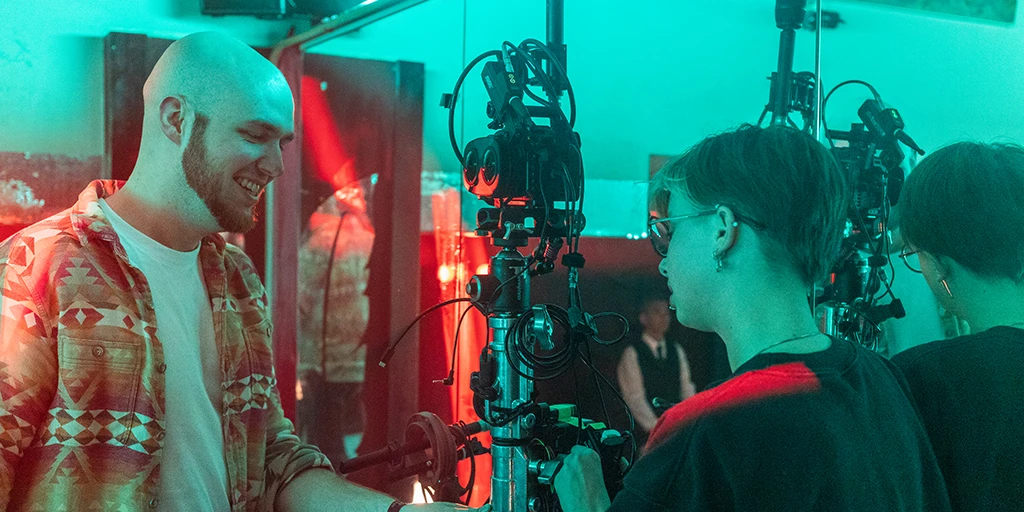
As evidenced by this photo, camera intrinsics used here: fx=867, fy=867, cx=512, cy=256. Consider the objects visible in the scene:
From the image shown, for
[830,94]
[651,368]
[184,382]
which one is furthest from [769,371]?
[651,368]

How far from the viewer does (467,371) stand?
2670 mm

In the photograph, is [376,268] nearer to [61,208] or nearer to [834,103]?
[61,208]

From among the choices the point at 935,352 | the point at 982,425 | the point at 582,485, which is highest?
the point at 935,352

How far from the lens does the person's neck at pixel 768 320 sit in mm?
1130

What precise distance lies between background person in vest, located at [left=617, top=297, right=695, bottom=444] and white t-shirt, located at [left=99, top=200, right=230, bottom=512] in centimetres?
163

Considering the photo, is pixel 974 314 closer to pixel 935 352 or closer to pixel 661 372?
pixel 935 352

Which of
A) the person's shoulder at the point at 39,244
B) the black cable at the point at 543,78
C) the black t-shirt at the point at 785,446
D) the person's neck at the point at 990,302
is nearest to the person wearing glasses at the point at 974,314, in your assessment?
the person's neck at the point at 990,302

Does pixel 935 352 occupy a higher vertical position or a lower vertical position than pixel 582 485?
higher

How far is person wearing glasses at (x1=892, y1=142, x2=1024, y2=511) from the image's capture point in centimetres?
135

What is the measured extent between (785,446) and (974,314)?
0.71 metres

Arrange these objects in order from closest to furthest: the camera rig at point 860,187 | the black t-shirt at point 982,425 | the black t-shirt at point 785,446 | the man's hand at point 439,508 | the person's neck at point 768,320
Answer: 1. the black t-shirt at point 785,446
2. the person's neck at point 768,320
3. the black t-shirt at point 982,425
4. the man's hand at point 439,508
5. the camera rig at point 860,187

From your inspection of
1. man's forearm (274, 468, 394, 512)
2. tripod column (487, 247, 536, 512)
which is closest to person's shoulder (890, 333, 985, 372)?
tripod column (487, 247, 536, 512)

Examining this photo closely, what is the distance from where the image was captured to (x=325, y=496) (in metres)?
1.85

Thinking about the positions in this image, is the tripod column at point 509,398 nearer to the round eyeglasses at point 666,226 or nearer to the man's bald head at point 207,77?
the round eyeglasses at point 666,226
